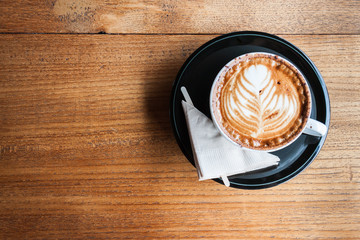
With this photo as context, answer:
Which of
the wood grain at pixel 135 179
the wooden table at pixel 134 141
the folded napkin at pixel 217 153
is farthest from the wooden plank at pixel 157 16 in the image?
the folded napkin at pixel 217 153

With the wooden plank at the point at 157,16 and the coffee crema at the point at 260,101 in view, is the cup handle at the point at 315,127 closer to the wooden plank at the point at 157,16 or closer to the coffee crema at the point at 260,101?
the coffee crema at the point at 260,101

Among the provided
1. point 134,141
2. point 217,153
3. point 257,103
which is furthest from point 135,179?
point 257,103

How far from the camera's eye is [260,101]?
648 millimetres

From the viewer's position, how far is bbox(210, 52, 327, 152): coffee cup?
2.13 ft

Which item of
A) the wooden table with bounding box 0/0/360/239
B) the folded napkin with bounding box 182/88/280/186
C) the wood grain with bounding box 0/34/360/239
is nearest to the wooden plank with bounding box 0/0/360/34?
the wooden table with bounding box 0/0/360/239

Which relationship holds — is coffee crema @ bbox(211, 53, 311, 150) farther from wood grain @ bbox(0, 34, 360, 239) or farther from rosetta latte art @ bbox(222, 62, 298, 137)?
wood grain @ bbox(0, 34, 360, 239)

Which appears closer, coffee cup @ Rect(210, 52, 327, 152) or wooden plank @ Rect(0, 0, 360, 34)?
coffee cup @ Rect(210, 52, 327, 152)

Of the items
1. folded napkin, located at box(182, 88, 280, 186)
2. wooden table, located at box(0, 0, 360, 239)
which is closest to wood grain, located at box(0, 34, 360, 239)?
wooden table, located at box(0, 0, 360, 239)

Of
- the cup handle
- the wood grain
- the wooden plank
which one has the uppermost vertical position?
the wooden plank

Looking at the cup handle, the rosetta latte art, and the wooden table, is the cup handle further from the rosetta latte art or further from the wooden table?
the wooden table

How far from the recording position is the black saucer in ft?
2.23

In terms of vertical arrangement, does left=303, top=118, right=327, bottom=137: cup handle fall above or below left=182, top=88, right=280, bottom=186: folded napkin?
above

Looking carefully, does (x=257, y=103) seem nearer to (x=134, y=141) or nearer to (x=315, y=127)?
(x=315, y=127)

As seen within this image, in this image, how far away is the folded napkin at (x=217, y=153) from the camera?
65cm
